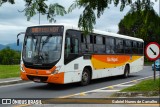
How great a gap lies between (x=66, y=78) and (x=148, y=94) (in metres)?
5.16

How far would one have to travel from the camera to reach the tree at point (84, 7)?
318 centimetres

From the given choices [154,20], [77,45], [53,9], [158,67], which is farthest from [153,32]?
[158,67]

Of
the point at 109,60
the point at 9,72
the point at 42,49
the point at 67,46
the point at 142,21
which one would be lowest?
the point at 9,72

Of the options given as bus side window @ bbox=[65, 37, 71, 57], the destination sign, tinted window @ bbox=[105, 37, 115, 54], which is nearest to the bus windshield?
the destination sign

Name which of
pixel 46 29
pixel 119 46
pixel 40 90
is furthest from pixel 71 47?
pixel 119 46

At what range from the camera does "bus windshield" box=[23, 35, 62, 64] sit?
53.1 ft

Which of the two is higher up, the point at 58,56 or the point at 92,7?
the point at 92,7

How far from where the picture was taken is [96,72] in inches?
775

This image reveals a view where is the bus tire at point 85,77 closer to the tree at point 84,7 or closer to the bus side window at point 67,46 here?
the bus side window at point 67,46

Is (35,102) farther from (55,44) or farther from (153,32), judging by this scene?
(153,32)

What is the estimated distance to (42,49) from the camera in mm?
16281

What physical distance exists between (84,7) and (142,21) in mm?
515

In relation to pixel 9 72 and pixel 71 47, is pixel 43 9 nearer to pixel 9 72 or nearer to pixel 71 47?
pixel 71 47

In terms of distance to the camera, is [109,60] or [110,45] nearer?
[109,60]
